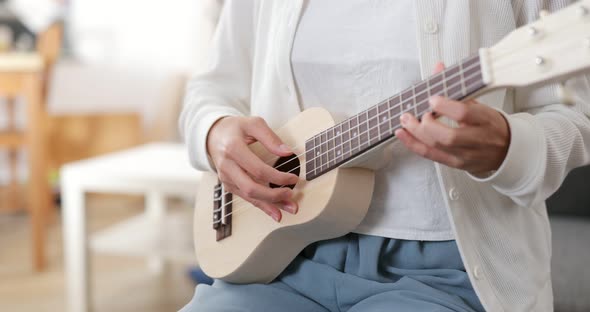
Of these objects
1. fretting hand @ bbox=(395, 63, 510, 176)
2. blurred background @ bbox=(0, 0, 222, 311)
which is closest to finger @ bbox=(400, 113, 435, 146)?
fretting hand @ bbox=(395, 63, 510, 176)

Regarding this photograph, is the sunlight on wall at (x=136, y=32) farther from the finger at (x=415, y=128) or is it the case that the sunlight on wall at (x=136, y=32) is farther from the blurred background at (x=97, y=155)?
the finger at (x=415, y=128)

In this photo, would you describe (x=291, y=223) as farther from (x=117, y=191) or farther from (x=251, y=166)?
(x=117, y=191)

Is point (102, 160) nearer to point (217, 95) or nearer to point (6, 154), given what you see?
point (217, 95)

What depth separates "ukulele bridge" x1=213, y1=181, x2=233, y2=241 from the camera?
3.16ft

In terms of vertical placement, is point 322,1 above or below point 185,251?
above

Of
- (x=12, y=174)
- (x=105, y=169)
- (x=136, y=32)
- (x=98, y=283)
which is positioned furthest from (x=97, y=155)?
(x=105, y=169)

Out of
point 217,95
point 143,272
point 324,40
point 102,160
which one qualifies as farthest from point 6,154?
point 324,40

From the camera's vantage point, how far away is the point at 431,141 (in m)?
0.66

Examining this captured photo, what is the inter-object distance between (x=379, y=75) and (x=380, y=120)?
11 centimetres

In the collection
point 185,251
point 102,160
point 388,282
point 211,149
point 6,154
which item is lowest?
point 6,154

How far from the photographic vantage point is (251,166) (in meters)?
0.87

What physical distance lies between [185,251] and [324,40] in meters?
1.21

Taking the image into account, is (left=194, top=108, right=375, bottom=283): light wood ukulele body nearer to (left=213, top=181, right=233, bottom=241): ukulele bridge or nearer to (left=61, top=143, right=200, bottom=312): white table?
(left=213, top=181, right=233, bottom=241): ukulele bridge

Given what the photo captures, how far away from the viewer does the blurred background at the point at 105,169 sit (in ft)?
6.14
